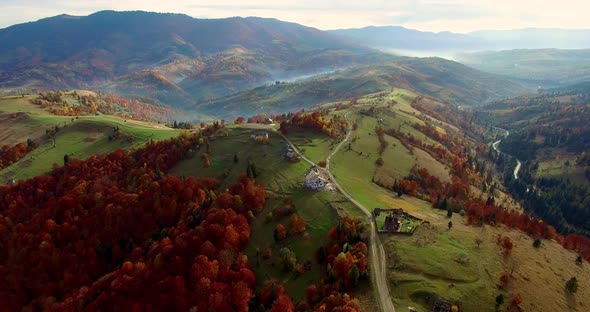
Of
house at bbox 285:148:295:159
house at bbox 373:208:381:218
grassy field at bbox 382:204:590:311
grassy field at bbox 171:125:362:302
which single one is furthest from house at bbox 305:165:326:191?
grassy field at bbox 382:204:590:311

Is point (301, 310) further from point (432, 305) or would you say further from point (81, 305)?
point (81, 305)

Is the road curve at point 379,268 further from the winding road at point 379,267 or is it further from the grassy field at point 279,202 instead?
the grassy field at point 279,202

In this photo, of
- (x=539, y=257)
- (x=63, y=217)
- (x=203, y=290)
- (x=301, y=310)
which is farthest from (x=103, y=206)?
(x=539, y=257)

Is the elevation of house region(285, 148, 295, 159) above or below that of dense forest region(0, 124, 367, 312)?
above

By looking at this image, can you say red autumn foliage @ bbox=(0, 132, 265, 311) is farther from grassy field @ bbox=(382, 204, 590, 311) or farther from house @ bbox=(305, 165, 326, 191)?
grassy field @ bbox=(382, 204, 590, 311)

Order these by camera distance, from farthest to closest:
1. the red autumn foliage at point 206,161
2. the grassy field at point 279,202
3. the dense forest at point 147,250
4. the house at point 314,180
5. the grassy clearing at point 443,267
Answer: the red autumn foliage at point 206,161 → the house at point 314,180 → the grassy field at point 279,202 → the dense forest at point 147,250 → the grassy clearing at point 443,267

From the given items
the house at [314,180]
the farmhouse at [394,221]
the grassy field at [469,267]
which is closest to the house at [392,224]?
the farmhouse at [394,221]
